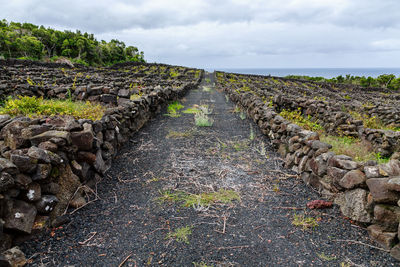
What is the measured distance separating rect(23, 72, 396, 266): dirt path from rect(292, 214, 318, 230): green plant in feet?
0.16

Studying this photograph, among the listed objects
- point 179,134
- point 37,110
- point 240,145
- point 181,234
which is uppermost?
point 37,110

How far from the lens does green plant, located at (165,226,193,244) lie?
10.8ft

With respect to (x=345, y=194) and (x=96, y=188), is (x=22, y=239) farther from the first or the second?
(x=345, y=194)

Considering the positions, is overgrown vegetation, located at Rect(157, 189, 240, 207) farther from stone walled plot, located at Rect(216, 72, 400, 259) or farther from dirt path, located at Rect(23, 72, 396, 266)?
A: stone walled plot, located at Rect(216, 72, 400, 259)

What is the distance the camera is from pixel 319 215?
12.7ft

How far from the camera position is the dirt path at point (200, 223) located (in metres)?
2.99

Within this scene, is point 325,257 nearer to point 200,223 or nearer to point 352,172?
point 352,172

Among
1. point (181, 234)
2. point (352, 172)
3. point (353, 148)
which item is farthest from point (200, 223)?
point (353, 148)

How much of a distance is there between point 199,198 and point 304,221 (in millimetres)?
1712

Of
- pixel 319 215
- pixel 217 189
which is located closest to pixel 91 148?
pixel 217 189

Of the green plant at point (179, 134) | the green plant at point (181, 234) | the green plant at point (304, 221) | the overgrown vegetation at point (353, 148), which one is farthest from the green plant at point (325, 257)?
the green plant at point (179, 134)

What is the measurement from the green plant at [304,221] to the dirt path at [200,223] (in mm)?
49

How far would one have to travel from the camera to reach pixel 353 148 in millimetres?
5949

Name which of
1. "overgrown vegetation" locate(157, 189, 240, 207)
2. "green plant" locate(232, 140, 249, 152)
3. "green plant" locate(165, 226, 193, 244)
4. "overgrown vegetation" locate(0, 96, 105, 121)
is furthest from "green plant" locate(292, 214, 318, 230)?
"overgrown vegetation" locate(0, 96, 105, 121)
